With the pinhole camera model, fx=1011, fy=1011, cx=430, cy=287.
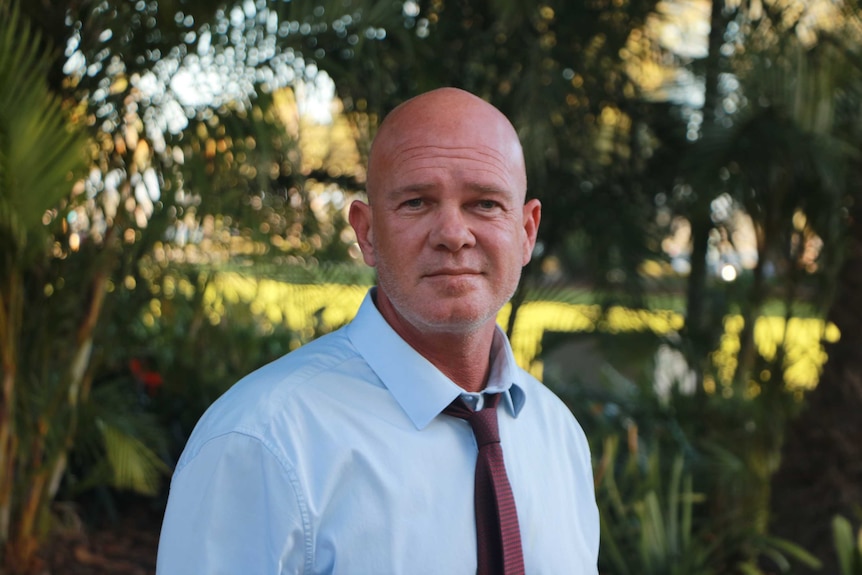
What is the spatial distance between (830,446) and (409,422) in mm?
3748

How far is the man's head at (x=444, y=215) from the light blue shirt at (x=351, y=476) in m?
0.09

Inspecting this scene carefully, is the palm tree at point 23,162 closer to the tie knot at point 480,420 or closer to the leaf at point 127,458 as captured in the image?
the leaf at point 127,458

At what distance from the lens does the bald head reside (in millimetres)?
1553

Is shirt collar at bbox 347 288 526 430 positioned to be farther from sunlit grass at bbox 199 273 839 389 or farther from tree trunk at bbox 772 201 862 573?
sunlit grass at bbox 199 273 839 389

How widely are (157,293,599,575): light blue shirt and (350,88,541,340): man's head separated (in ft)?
0.28

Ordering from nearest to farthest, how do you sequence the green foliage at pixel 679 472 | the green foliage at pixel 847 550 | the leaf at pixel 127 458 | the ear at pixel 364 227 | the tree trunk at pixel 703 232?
the ear at pixel 364 227
the green foliage at pixel 847 550
the green foliage at pixel 679 472
the leaf at pixel 127 458
the tree trunk at pixel 703 232

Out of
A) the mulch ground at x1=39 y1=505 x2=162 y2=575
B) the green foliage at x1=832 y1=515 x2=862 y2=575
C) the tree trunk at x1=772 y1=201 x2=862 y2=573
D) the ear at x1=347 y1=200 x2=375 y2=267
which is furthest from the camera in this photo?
the tree trunk at x1=772 y1=201 x2=862 y2=573

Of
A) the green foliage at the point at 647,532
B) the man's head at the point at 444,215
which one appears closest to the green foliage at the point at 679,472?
the green foliage at the point at 647,532

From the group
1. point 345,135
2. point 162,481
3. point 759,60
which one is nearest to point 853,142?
point 759,60

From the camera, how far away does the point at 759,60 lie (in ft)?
16.3

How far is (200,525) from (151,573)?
11.6 ft

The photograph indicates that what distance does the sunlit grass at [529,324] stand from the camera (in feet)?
17.8

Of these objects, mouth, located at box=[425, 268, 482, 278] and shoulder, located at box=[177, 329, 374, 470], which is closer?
shoulder, located at box=[177, 329, 374, 470]

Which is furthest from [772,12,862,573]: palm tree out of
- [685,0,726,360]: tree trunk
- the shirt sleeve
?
the shirt sleeve
